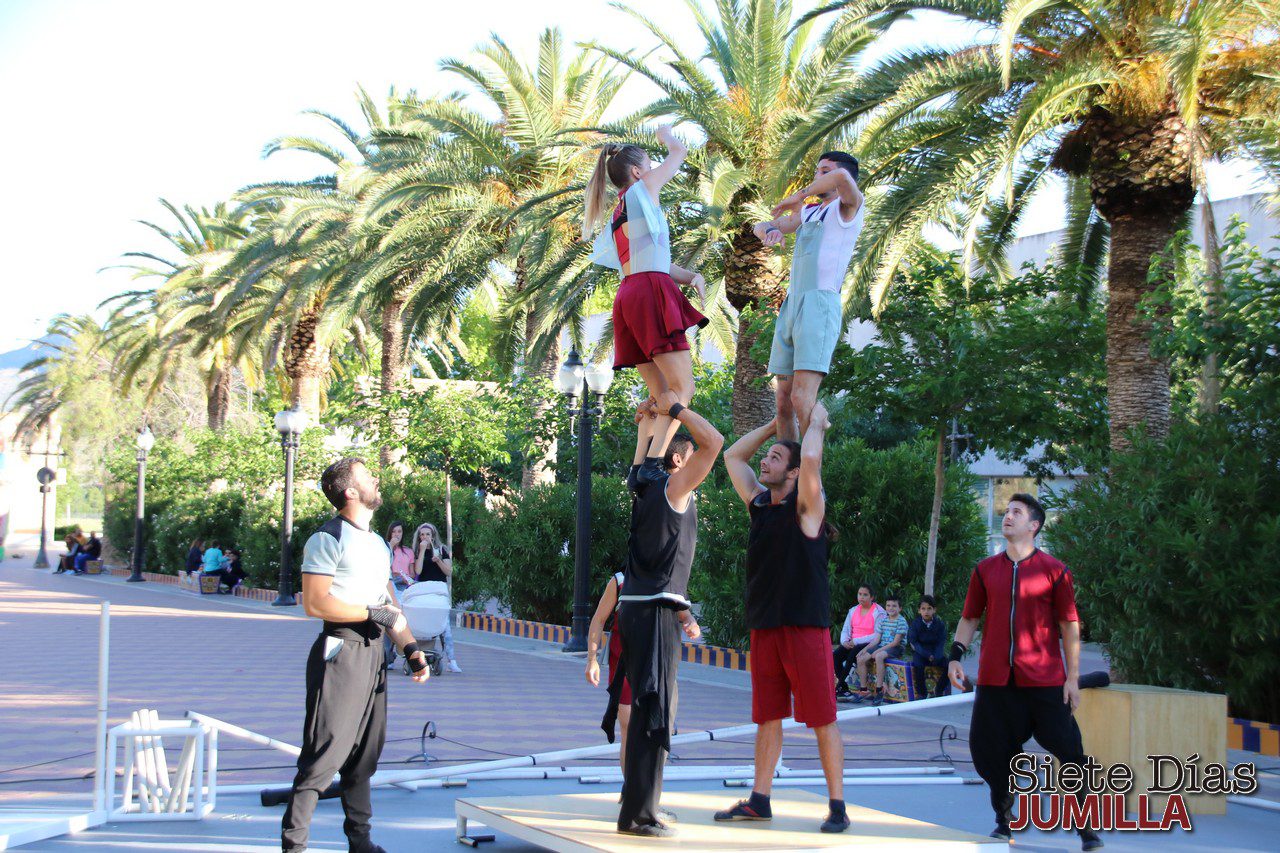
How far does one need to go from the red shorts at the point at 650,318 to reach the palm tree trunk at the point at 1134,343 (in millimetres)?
7492

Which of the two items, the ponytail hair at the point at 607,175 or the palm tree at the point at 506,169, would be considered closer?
the ponytail hair at the point at 607,175

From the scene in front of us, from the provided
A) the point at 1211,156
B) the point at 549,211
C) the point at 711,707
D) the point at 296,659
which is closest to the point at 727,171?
the point at 549,211

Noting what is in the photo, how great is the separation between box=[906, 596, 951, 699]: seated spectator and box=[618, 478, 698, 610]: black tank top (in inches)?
273

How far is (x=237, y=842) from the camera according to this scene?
21.2 ft

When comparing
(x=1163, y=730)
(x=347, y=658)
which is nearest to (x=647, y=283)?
(x=347, y=658)

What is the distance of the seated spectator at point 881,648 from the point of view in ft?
40.8

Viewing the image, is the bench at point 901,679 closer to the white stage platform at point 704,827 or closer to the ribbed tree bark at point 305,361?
the white stage platform at point 704,827

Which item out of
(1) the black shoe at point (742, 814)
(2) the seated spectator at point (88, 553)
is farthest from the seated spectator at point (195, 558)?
(1) the black shoe at point (742, 814)

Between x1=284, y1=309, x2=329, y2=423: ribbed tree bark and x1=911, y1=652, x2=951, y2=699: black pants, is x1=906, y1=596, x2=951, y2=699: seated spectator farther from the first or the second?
x1=284, y1=309, x2=329, y2=423: ribbed tree bark

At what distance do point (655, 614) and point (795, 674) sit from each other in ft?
2.53

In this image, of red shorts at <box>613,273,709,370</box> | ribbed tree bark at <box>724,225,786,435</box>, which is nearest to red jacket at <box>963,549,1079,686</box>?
red shorts at <box>613,273,709,370</box>

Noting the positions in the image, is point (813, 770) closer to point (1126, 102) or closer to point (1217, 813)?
point (1217, 813)

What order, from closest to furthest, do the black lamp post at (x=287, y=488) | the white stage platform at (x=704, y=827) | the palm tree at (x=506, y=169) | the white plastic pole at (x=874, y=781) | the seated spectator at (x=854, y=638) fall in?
the white stage platform at (x=704, y=827) → the white plastic pole at (x=874, y=781) → the seated spectator at (x=854, y=638) → the palm tree at (x=506, y=169) → the black lamp post at (x=287, y=488)

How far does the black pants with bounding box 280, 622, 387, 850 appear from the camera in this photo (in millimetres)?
5465
